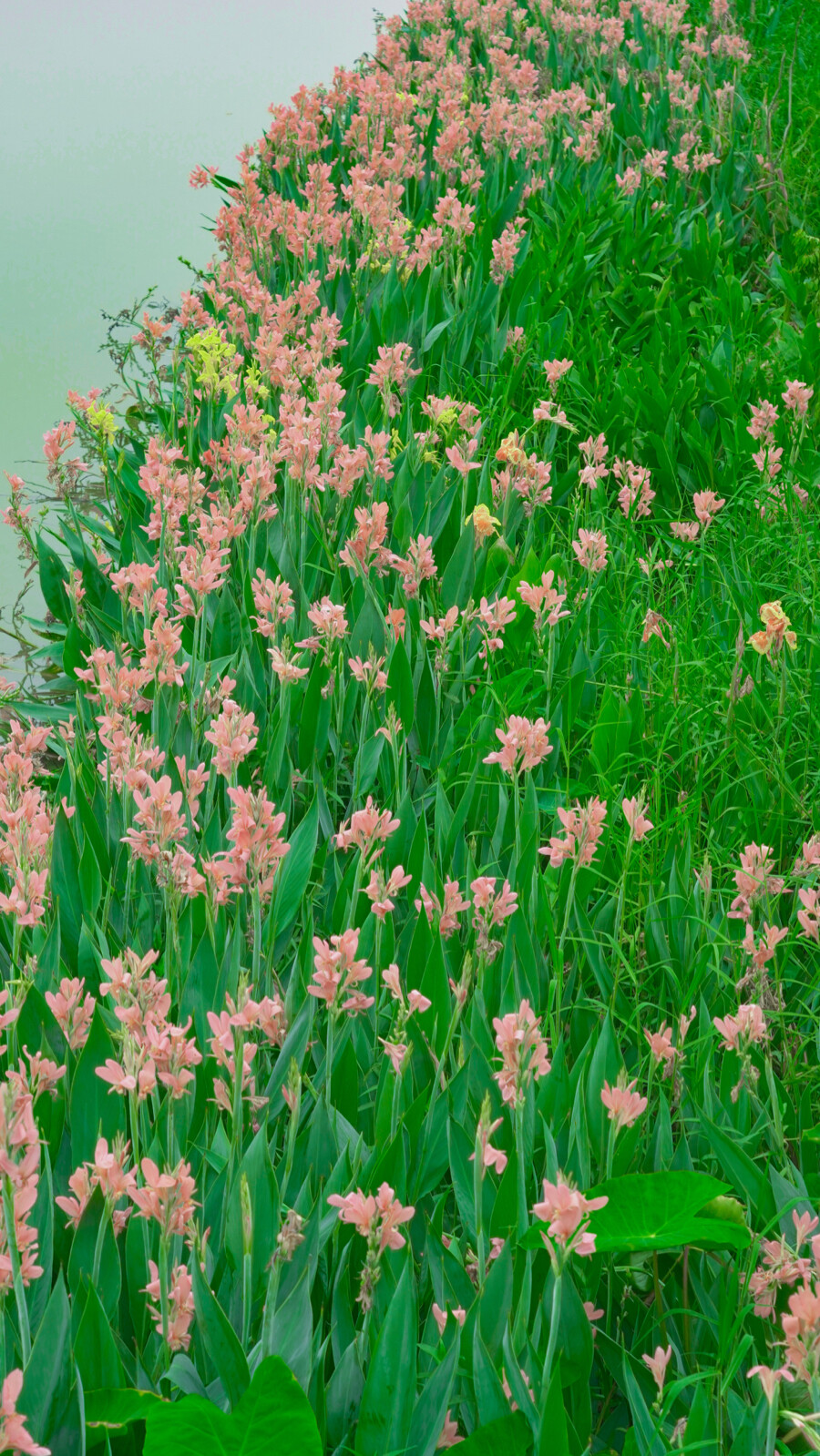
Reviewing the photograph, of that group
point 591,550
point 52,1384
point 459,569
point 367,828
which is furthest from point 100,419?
point 52,1384

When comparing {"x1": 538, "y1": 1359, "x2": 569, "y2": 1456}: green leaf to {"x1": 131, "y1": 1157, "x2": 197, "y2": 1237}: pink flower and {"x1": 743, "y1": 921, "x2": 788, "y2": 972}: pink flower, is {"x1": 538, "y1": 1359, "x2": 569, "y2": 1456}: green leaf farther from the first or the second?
{"x1": 743, "y1": 921, "x2": 788, "y2": 972}: pink flower

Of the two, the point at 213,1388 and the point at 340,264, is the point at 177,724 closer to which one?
the point at 213,1388

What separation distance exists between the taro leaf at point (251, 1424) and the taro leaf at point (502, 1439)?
173 mm

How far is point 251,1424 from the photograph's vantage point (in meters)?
1.05

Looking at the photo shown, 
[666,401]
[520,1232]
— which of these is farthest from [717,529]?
[520,1232]

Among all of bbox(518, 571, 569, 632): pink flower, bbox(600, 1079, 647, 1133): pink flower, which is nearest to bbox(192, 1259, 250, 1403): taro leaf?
bbox(600, 1079, 647, 1133): pink flower

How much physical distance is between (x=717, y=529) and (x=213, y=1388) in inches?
110

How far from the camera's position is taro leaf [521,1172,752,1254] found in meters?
1.23

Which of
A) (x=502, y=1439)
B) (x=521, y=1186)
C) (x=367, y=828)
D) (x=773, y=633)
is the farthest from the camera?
(x=773, y=633)

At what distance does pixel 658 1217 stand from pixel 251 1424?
1.50 ft

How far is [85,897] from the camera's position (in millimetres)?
1938

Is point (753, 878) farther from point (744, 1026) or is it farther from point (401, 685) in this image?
point (401, 685)

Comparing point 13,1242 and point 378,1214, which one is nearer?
point 13,1242

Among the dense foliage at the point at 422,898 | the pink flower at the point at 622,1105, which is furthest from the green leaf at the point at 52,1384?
the pink flower at the point at 622,1105
